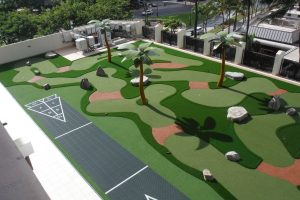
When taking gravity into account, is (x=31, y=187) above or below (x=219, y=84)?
A: above

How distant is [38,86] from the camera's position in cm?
2311

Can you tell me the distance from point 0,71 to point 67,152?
1534 centimetres

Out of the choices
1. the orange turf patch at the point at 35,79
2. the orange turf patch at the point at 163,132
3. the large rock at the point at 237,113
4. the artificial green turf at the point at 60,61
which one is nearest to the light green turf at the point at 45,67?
the artificial green turf at the point at 60,61

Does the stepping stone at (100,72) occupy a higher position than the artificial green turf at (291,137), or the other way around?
the stepping stone at (100,72)

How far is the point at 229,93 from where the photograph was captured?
20125 mm

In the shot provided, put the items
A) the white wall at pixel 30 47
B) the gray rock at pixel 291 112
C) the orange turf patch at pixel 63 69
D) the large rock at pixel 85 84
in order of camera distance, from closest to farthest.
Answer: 1. the gray rock at pixel 291 112
2. the large rock at pixel 85 84
3. the orange turf patch at pixel 63 69
4. the white wall at pixel 30 47

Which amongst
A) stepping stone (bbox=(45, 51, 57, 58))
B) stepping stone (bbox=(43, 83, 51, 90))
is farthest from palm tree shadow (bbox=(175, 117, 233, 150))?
stepping stone (bbox=(45, 51, 57, 58))

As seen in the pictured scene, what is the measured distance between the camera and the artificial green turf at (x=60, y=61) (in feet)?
88.0

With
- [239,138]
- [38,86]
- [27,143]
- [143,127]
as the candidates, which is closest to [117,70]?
[38,86]

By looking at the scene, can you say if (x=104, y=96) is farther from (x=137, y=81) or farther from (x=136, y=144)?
(x=136, y=144)

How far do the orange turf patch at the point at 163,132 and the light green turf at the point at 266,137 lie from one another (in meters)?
3.66

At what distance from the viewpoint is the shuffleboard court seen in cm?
1305

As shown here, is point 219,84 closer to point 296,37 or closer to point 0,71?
point 296,37

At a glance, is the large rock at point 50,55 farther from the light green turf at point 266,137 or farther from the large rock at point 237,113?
the light green turf at point 266,137
